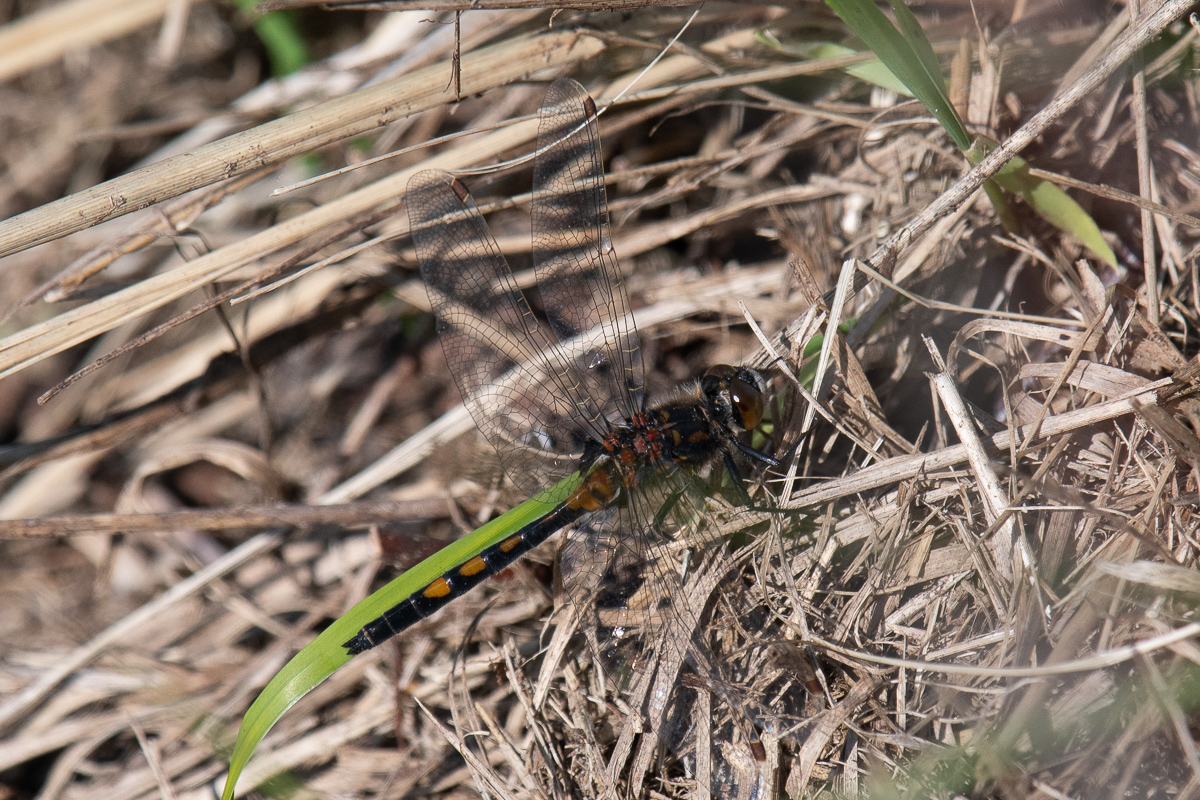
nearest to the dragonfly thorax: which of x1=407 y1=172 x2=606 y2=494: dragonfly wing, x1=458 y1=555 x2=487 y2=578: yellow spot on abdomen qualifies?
x1=407 y1=172 x2=606 y2=494: dragonfly wing

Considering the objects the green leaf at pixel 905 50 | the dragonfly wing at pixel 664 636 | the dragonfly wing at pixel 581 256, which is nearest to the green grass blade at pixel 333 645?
the dragonfly wing at pixel 664 636

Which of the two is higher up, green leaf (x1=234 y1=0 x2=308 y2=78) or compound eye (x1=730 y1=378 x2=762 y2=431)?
green leaf (x1=234 y1=0 x2=308 y2=78)

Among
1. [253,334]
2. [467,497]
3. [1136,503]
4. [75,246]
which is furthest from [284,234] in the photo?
[1136,503]

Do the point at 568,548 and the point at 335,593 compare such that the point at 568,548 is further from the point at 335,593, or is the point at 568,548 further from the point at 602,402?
the point at 335,593

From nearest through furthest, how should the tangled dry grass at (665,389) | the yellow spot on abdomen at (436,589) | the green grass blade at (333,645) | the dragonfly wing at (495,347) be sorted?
the tangled dry grass at (665,389)
the green grass blade at (333,645)
the yellow spot on abdomen at (436,589)
the dragonfly wing at (495,347)

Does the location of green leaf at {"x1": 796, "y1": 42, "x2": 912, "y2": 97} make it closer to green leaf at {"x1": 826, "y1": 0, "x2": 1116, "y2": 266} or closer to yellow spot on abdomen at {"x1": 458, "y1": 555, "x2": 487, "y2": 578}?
green leaf at {"x1": 826, "y1": 0, "x2": 1116, "y2": 266}

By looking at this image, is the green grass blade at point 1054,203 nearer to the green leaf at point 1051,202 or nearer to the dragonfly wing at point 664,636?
the green leaf at point 1051,202
